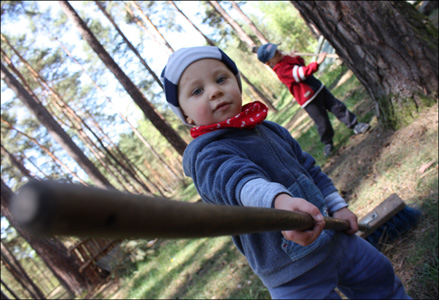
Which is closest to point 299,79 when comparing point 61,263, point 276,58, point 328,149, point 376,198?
point 276,58

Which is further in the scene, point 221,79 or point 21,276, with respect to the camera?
point 21,276

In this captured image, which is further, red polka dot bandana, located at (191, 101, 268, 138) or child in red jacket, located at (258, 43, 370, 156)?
child in red jacket, located at (258, 43, 370, 156)

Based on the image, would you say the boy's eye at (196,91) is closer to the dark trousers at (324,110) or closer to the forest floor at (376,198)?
the forest floor at (376,198)

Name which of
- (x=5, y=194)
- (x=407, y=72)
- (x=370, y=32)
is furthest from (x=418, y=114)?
(x=5, y=194)

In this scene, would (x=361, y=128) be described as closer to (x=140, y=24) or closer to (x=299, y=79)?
(x=299, y=79)

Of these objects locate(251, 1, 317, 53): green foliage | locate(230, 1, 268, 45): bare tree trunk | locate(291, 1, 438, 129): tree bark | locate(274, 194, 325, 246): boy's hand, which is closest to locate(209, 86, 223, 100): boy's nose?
locate(274, 194, 325, 246): boy's hand

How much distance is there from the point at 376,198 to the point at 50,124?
9965 mm

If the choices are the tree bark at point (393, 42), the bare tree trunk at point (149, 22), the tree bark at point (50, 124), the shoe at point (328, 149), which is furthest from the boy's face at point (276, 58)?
the bare tree trunk at point (149, 22)

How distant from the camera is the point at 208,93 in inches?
70.1

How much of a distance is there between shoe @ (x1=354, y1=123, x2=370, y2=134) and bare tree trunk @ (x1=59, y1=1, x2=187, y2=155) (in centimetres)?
439

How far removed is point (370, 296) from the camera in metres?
2.01

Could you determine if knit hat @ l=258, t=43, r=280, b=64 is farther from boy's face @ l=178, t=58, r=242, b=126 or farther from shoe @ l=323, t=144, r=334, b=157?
boy's face @ l=178, t=58, r=242, b=126

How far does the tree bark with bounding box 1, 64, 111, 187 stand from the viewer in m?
11.0

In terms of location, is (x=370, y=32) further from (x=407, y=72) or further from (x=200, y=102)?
(x=200, y=102)
